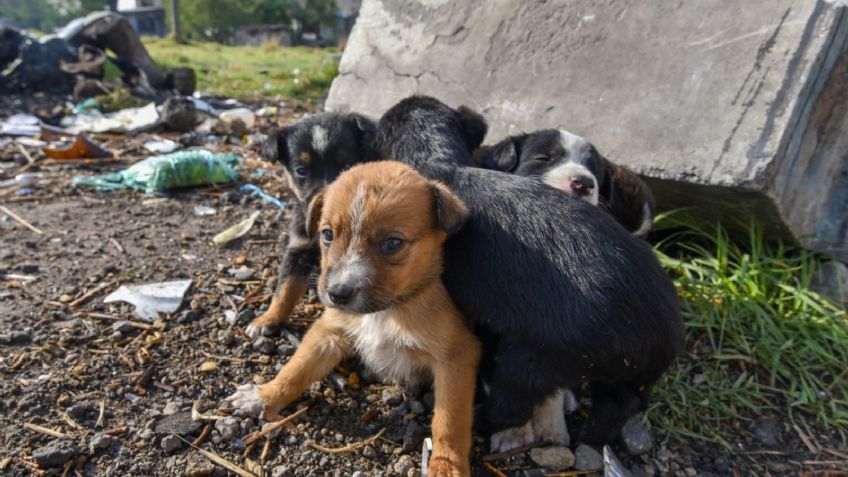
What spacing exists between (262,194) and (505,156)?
258 cm

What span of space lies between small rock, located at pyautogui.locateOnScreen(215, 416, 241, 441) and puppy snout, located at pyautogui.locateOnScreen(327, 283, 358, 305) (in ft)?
2.86

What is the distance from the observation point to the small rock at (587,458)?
2.86 meters

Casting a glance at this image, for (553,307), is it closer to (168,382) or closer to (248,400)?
(248,400)

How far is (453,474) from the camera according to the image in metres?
2.60

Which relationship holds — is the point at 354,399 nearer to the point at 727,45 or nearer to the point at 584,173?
the point at 584,173

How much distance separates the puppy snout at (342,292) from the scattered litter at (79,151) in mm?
5196

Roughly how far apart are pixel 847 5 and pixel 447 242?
9.62 feet

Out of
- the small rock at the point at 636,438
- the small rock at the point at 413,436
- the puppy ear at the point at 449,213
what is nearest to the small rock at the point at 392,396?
the small rock at the point at 413,436

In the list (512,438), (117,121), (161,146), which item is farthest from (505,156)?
(117,121)

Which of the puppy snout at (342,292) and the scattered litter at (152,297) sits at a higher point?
the puppy snout at (342,292)

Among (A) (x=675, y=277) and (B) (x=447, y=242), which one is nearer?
(B) (x=447, y=242)

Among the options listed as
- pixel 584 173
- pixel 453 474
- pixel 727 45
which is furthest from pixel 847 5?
pixel 453 474

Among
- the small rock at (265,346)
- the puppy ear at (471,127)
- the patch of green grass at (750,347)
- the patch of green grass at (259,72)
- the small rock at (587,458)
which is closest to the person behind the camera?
the small rock at (587,458)

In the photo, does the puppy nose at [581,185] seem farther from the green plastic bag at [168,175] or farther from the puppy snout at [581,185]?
the green plastic bag at [168,175]
